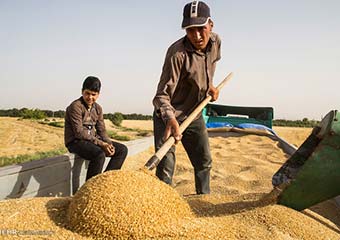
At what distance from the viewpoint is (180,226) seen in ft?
5.95

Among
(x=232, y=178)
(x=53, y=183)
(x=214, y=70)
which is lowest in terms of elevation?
(x=232, y=178)

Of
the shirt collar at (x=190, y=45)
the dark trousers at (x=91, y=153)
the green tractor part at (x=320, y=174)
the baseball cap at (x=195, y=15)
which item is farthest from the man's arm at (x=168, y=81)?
Result: the green tractor part at (x=320, y=174)

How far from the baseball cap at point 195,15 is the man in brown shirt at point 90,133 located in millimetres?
1327

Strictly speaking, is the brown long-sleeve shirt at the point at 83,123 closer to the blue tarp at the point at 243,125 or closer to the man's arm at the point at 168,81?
the man's arm at the point at 168,81

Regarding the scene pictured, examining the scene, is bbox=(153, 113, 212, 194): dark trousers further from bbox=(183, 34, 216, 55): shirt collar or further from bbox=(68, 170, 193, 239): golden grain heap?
bbox=(68, 170, 193, 239): golden grain heap

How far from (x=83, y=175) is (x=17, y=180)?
3.22 feet

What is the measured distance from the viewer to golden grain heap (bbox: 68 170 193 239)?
1.73 metres

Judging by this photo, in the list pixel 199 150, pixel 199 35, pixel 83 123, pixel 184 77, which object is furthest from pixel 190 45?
pixel 83 123

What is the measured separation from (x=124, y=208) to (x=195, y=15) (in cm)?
144

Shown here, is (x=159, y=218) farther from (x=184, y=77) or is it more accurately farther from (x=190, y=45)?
(x=190, y=45)

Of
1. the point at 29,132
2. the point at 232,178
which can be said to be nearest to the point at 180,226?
the point at 232,178

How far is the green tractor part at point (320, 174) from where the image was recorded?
201cm

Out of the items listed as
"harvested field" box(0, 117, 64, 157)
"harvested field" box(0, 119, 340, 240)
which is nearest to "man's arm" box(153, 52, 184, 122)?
"harvested field" box(0, 119, 340, 240)

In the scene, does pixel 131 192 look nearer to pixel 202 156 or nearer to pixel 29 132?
pixel 202 156
